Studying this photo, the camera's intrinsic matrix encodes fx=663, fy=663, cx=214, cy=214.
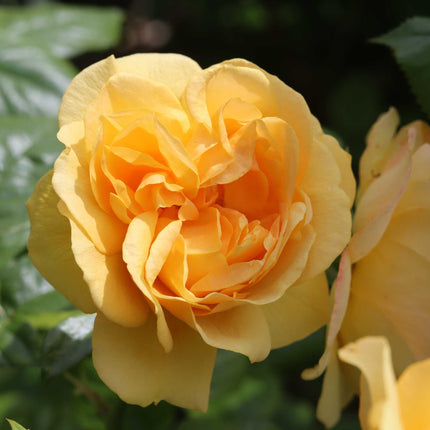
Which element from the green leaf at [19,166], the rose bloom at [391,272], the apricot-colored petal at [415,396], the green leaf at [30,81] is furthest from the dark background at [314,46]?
the apricot-colored petal at [415,396]

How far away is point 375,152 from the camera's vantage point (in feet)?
2.30

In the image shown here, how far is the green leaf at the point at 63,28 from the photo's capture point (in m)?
1.19

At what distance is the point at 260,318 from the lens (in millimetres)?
545

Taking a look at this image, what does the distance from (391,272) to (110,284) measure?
26 cm

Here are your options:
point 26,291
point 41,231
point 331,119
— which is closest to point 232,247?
point 41,231

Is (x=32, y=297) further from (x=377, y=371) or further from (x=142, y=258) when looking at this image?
(x=377, y=371)

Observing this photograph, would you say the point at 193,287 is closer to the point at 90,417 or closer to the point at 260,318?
the point at 260,318

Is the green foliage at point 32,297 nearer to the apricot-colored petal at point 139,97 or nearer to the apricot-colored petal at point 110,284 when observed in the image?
the apricot-colored petal at point 110,284

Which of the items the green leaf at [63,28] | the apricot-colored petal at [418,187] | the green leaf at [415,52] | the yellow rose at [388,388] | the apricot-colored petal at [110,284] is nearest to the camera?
the yellow rose at [388,388]

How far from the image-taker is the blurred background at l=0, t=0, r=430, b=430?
2.51 ft

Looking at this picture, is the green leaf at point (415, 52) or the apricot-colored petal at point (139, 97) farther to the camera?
the green leaf at point (415, 52)

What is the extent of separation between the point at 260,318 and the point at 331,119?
1.57 m

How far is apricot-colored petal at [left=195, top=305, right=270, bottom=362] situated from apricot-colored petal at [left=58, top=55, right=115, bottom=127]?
0.20 metres

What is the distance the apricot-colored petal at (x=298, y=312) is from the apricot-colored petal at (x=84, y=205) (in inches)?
5.6
